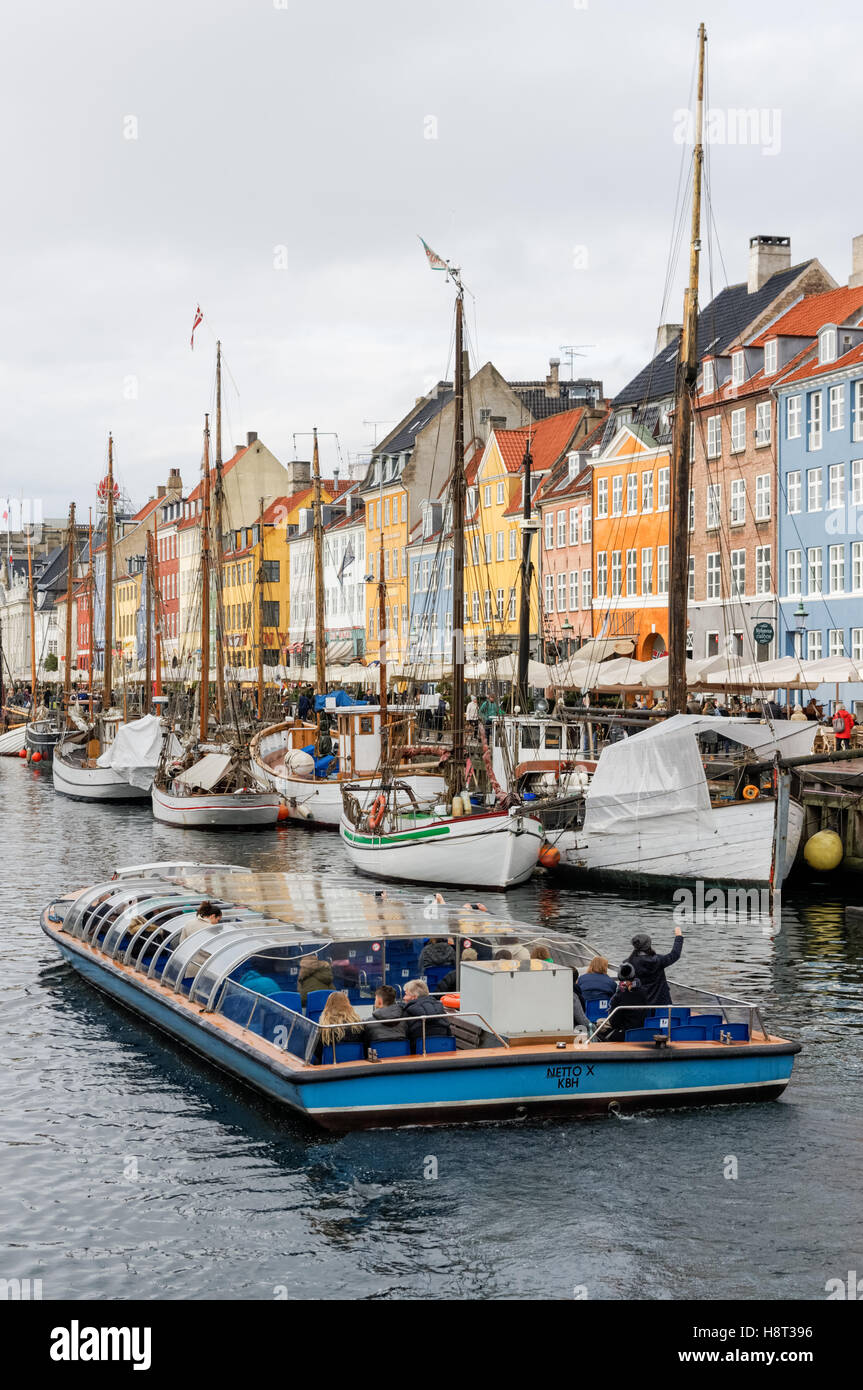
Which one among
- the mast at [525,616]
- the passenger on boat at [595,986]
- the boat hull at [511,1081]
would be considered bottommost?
the boat hull at [511,1081]

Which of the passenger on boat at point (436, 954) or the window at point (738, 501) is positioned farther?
the window at point (738, 501)

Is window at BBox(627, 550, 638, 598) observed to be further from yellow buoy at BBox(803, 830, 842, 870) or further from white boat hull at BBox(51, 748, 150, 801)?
yellow buoy at BBox(803, 830, 842, 870)

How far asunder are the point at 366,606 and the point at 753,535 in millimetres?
48320

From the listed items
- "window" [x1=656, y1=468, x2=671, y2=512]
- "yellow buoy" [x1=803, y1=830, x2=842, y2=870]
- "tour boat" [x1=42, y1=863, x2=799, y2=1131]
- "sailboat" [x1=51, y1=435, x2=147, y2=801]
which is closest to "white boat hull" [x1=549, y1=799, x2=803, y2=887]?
"yellow buoy" [x1=803, y1=830, x2=842, y2=870]

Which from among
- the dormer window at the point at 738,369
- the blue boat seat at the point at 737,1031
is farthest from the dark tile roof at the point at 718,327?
the blue boat seat at the point at 737,1031

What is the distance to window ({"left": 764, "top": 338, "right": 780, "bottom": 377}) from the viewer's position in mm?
66438

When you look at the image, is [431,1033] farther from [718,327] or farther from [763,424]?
[718,327]

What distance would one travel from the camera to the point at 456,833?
38688 millimetres

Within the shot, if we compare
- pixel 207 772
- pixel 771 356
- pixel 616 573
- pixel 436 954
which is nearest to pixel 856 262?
pixel 771 356

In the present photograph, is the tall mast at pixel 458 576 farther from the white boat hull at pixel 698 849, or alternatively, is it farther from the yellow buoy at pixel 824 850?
the yellow buoy at pixel 824 850

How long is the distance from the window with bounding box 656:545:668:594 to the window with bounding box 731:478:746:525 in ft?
18.4

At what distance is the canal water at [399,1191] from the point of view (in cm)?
1479

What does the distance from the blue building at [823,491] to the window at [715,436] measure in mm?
4724

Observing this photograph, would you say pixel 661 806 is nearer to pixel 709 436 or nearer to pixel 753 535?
pixel 753 535
